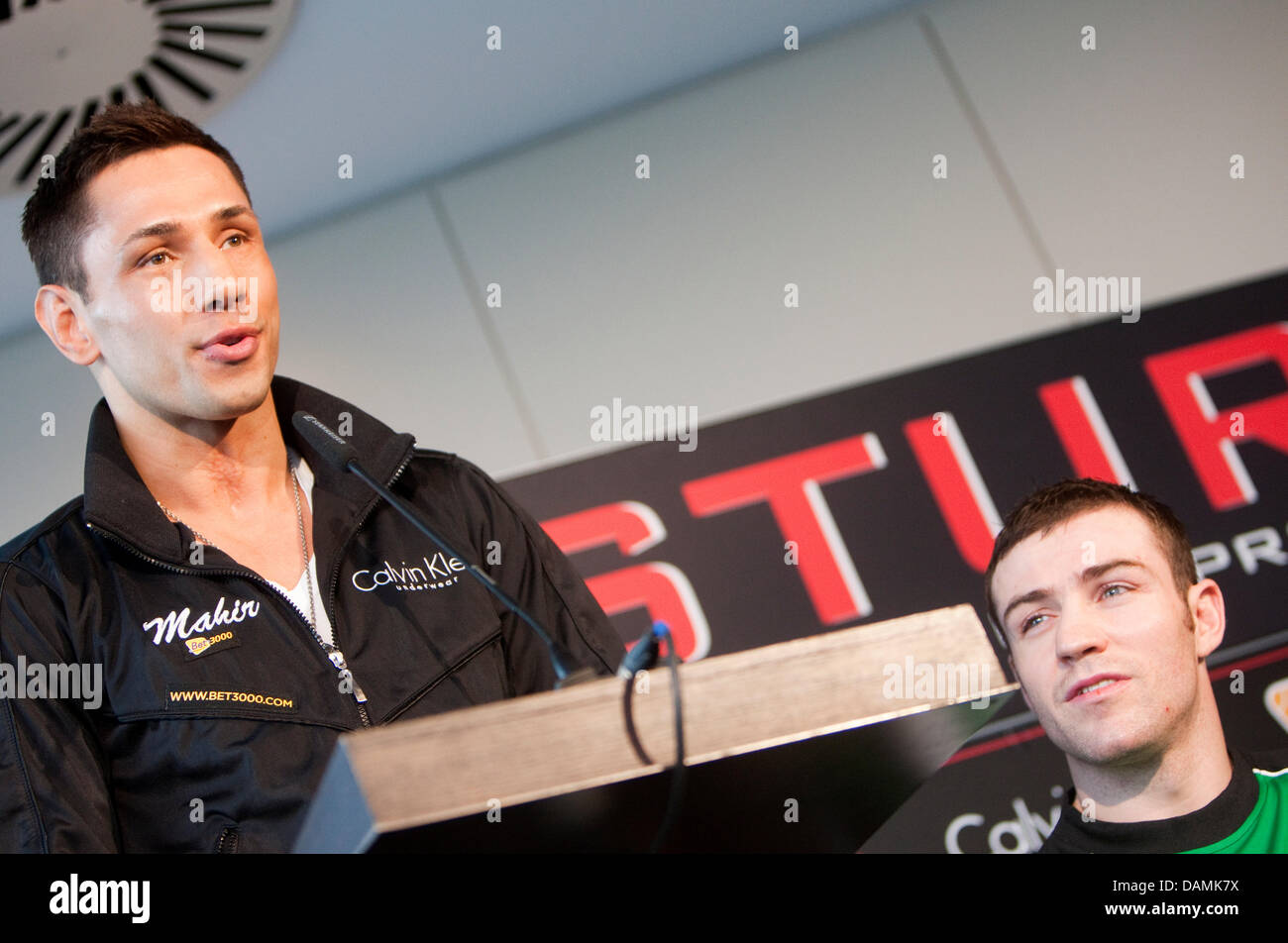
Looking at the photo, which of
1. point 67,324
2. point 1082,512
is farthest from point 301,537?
point 1082,512

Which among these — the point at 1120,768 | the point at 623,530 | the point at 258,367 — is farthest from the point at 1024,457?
the point at 258,367

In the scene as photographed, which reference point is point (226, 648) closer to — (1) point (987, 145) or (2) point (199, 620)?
(2) point (199, 620)

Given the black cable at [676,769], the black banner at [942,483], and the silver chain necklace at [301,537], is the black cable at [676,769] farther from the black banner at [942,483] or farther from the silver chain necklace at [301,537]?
the black banner at [942,483]

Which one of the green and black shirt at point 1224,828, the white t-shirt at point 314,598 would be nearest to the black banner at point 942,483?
the green and black shirt at point 1224,828

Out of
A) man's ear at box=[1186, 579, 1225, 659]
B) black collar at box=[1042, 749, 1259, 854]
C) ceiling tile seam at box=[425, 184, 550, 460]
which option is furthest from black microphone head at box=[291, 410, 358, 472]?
ceiling tile seam at box=[425, 184, 550, 460]

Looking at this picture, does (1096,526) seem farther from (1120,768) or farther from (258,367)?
(258,367)

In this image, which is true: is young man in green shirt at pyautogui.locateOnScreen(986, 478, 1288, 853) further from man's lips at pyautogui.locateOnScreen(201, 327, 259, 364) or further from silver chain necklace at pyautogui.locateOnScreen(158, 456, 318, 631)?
man's lips at pyautogui.locateOnScreen(201, 327, 259, 364)

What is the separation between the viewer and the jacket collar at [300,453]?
58.6 inches

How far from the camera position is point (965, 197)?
10.9ft

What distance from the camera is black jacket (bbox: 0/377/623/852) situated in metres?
1.34

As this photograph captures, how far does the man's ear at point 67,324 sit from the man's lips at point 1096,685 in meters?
1.30

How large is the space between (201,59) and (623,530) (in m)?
1.30

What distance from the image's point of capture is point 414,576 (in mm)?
1599

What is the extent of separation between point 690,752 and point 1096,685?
3.43 feet
